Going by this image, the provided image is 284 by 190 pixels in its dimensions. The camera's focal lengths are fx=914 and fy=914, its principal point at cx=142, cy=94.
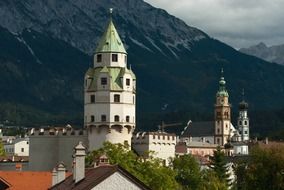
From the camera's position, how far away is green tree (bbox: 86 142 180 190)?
319 ft

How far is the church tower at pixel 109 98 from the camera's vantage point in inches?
4791

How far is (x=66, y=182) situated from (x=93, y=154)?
155 feet

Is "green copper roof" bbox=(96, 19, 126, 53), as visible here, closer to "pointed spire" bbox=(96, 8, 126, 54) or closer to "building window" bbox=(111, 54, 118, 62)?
"pointed spire" bbox=(96, 8, 126, 54)

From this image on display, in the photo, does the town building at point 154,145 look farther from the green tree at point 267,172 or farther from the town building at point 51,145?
the green tree at point 267,172

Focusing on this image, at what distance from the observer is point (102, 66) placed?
125125 mm

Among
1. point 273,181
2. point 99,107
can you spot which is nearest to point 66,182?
point 273,181

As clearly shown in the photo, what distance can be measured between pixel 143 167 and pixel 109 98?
23636 mm

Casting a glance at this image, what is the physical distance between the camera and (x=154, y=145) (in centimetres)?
12238

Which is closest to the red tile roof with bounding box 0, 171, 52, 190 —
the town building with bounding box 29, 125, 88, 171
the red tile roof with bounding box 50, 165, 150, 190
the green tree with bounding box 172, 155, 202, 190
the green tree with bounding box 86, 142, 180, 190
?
the red tile roof with bounding box 50, 165, 150, 190

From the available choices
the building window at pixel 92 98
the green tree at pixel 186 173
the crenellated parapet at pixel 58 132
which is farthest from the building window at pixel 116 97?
the green tree at pixel 186 173

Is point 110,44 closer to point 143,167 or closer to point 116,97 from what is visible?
point 116,97

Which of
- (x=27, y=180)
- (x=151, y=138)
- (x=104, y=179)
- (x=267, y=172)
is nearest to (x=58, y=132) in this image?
(x=151, y=138)

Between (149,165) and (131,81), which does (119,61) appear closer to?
(131,81)

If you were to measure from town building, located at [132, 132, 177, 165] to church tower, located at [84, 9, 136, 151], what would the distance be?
1419mm
